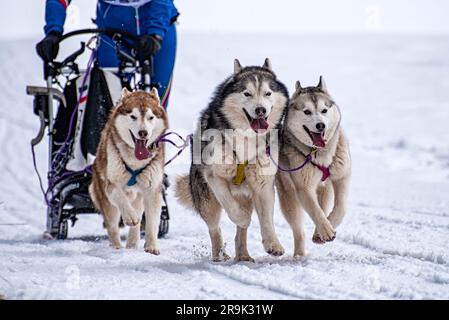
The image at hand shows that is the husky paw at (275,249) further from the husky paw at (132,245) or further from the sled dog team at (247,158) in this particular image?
the husky paw at (132,245)

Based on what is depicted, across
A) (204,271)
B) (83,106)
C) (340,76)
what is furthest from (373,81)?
(204,271)

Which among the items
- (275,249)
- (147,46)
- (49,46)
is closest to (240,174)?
(275,249)

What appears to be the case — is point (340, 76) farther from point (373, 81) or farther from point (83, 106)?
point (83, 106)

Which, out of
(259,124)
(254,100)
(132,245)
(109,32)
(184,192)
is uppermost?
(109,32)

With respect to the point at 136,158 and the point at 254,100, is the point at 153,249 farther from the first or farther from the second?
the point at 254,100

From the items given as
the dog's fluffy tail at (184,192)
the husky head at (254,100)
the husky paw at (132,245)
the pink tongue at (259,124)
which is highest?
the husky head at (254,100)

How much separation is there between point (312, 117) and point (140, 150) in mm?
832

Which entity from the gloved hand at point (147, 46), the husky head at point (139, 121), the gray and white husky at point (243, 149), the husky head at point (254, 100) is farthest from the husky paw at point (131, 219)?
the gloved hand at point (147, 46)

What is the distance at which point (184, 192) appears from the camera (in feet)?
11.7

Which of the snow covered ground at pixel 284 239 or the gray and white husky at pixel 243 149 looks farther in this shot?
the gray and white husky at pixel 243 149

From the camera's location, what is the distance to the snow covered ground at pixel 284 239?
2.36 metres

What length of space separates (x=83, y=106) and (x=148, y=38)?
1.82 feet

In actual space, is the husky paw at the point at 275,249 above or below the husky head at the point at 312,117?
below

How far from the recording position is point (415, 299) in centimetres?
211
